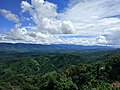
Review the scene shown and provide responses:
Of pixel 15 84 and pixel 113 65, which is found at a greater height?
pixel 113 65

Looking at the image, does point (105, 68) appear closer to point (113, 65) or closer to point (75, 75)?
point (113, 65)

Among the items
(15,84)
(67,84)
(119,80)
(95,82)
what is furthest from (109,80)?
(15,84)

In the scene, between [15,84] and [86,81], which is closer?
[86,81]

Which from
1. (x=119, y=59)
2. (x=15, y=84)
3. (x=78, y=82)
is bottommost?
(x=15, y=84)

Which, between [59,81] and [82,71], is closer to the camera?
[59,81]

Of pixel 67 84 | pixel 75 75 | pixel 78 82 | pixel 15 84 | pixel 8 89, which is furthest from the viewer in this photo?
pixel 15 84

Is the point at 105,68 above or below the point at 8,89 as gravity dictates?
above

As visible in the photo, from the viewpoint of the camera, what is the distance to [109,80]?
116 m

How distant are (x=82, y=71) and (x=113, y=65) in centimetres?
1639

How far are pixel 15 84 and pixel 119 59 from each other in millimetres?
82980

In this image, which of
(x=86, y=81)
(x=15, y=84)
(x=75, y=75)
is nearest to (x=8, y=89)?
(x=15, y=84)

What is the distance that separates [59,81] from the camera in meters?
97.4

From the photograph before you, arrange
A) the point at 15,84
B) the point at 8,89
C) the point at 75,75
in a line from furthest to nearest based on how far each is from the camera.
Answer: the point at 15,84 < the point at 8,89 < the point at 75,75

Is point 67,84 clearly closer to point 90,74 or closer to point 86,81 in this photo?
point 86,81
